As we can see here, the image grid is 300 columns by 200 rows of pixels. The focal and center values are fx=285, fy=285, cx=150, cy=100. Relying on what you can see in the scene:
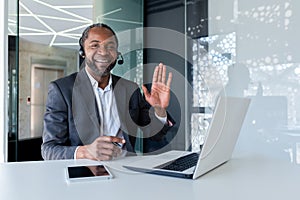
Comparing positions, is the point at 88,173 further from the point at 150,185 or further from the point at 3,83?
the point at 3,83

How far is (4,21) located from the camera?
2.28 metres

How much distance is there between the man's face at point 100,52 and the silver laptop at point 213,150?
1.79 ft

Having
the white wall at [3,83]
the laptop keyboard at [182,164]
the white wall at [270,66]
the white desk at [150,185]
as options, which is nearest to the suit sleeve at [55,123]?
the white desk at [150,185]

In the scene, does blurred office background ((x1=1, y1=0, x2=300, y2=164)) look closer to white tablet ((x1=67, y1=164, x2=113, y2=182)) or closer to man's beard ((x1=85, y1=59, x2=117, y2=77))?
man's beard ((x1=85, y1=59, x2=117, y2=77))

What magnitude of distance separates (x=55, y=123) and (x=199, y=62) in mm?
1633

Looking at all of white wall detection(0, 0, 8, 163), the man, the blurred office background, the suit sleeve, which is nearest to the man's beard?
the man

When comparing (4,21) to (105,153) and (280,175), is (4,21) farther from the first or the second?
(280,175)

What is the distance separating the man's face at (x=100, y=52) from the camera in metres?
1.28

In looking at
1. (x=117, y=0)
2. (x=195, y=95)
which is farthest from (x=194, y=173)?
(x=117, y=0)

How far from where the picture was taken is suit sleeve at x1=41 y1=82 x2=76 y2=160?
1116mm

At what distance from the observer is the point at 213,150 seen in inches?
28.9

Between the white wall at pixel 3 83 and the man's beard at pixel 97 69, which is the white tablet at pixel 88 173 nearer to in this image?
the man's beard at pixel 97 69

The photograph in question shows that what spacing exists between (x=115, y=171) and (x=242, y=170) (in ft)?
1.17

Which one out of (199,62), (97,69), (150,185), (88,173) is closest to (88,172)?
(88,173)
